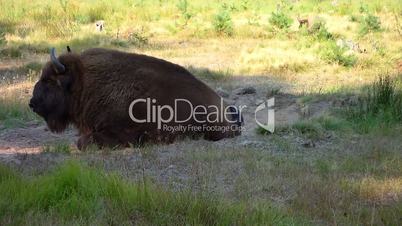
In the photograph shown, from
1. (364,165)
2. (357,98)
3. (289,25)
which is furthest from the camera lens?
(289,25)

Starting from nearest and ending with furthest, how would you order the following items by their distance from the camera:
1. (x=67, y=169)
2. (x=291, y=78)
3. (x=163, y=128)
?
(x=67, y=169), (x=163, y=128), (x=291, y=78)

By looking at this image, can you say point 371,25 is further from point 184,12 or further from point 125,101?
point 125,101

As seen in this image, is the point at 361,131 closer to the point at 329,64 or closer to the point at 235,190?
the point at 235,190

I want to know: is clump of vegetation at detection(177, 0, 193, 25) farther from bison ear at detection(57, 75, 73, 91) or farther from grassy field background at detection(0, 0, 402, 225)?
bison ear at detection(57, 75, 73, 91)

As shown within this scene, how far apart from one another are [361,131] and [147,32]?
40.5ft

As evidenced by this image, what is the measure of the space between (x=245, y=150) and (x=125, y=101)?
1996 millimetres

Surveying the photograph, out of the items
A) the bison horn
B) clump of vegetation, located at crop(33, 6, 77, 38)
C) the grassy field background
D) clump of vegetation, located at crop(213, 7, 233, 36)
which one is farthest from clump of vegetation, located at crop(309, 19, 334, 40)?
the bison horn

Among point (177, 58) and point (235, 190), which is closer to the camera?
point (235, 190)

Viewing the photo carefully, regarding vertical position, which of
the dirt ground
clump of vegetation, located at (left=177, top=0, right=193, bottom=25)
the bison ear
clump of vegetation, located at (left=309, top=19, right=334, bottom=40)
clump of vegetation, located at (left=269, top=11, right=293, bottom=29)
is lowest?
the dirt ground

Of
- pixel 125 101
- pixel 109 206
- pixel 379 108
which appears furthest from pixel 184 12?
pixel 109 206

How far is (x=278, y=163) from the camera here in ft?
22.4

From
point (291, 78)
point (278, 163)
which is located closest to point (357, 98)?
point (291, 78)

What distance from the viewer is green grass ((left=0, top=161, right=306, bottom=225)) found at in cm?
482

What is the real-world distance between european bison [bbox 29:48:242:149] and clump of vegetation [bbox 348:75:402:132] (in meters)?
1.86
